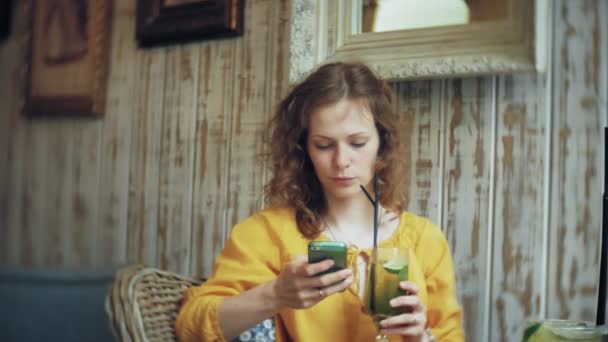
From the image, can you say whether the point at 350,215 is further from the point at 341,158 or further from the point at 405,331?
the point at 405,331

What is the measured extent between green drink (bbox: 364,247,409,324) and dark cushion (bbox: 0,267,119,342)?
47.8 inches

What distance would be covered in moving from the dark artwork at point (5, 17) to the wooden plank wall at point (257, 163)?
0.03 m

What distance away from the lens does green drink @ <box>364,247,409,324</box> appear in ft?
3.92

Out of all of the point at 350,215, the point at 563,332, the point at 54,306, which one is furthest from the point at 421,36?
the point at 54,306

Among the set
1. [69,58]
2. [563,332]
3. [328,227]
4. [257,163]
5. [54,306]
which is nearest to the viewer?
[563,332]

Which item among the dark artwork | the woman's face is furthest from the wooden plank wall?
the woman's face

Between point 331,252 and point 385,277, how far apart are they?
12 cm

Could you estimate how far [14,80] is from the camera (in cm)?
253

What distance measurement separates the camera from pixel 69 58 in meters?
2.35

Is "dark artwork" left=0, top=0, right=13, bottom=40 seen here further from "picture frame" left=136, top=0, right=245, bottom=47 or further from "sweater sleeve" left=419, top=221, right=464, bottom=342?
"sweater sleeve" left=419, top=221, right=464, bottom=342

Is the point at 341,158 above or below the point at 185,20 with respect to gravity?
below

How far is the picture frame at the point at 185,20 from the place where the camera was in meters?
2.00

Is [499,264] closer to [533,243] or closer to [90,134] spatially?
[533,243]

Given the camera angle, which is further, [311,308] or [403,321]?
[311,308]
